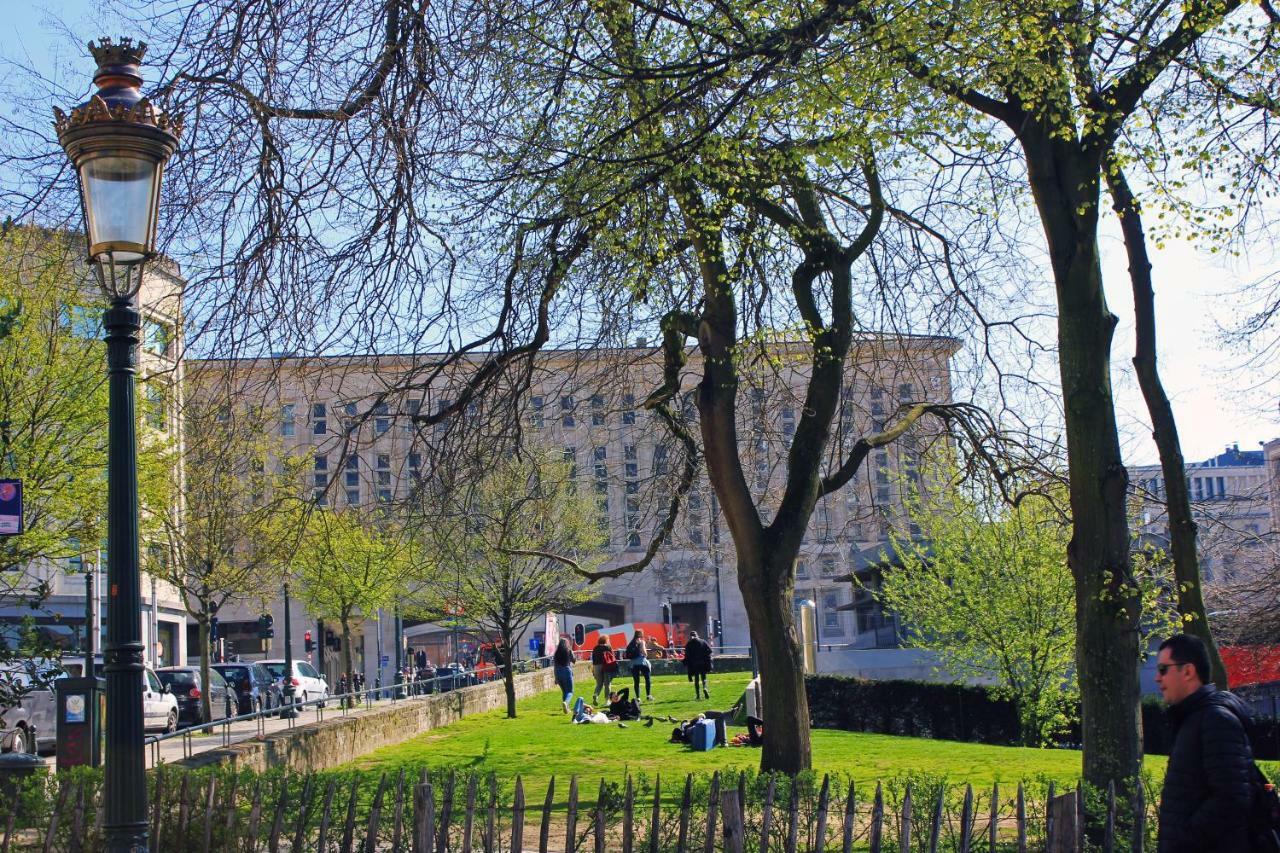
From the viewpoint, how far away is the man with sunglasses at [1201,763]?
5301 millimetres

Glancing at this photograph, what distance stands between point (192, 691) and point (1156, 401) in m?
26.1

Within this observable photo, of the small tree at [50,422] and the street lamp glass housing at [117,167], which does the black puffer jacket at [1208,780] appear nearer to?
the street lamp glass housing at [117,167]

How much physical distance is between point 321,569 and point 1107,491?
29.1m

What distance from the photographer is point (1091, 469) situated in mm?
10734

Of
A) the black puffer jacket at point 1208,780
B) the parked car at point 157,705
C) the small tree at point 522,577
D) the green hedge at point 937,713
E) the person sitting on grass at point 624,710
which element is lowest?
the green hedge at point 937,713

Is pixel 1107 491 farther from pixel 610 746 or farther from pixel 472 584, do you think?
pixel 472 584

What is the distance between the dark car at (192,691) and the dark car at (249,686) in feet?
5.18

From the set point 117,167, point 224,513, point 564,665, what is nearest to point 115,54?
point 117,167

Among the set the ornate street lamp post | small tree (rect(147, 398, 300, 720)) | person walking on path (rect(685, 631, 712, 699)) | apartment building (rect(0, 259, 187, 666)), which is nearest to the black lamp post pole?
the ornate street lamp post

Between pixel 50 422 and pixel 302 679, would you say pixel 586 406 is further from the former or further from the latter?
pixel 302 679

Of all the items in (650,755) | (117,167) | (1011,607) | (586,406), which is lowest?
(650,755)

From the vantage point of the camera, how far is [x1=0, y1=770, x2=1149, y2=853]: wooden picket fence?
8.12 metres

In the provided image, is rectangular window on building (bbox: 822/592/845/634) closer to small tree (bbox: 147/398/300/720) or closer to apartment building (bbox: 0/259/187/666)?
apartment building (bbox: 0/259/187/666)

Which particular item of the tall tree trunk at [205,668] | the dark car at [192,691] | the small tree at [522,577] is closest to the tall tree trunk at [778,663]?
the small tree at [522,577]
